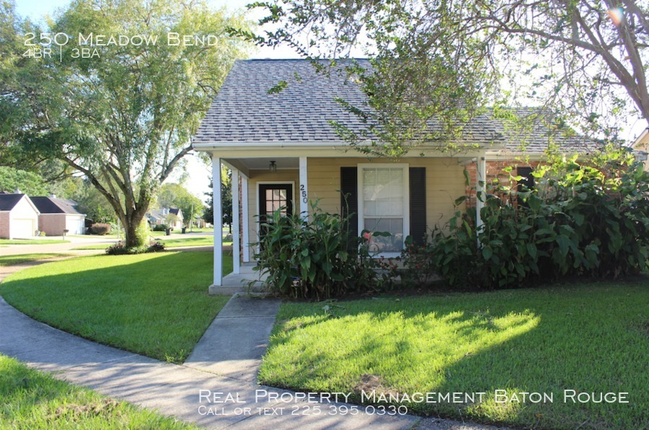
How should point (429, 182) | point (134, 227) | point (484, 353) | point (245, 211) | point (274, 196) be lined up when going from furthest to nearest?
1. point (134, 227)
2. point (274, 196)
3. point (245, 211)
4. point (429, 182)
5. point (484, 353)

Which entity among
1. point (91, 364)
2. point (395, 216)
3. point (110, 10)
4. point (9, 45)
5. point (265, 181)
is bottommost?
point (91, 364)

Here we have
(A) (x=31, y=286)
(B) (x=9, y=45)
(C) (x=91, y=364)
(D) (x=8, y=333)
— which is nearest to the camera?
(C) (x=91, y=364)

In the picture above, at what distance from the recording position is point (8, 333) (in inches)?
216

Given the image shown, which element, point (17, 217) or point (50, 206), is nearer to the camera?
point (17, 217)

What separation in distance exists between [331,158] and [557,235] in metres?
4.84

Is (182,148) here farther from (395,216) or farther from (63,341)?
(63,341)

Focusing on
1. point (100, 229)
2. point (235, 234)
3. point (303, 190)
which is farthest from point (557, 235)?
point (100, 229)

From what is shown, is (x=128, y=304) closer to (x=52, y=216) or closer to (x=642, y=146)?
(x=642, y=146)

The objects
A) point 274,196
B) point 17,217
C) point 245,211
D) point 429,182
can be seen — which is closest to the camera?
point 429,182

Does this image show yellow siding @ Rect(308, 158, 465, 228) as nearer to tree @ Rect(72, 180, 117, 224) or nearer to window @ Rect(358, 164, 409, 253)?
window @ Rect(358, 164, 409, 253)

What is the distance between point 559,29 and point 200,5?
18176 mm

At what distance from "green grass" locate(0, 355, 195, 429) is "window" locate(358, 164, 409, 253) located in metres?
6.49

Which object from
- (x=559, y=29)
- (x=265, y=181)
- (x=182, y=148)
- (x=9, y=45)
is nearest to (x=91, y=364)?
(x=559, y=29)

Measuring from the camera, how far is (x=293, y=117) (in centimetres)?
909
